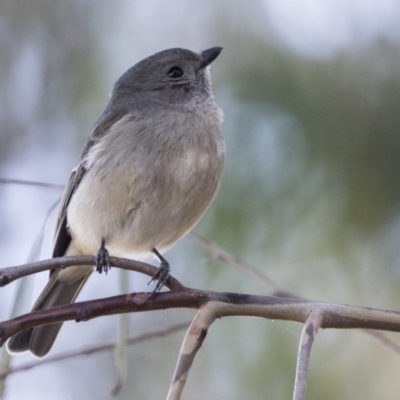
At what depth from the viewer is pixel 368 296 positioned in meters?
3.95

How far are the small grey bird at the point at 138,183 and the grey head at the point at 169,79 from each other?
A: 1 centimetres

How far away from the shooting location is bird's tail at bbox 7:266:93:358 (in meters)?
3.30

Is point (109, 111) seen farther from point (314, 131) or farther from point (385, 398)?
point (385, 398)

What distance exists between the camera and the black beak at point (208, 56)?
4062 millimetres

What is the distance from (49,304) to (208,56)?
154 cm

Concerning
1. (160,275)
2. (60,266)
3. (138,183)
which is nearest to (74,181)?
(138,183)

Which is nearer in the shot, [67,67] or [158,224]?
[158,224]

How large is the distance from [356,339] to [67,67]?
261cm

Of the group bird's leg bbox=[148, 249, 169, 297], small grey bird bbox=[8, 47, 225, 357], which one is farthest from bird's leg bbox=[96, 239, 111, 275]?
bird's leg bbox=[148, 249, 169, 297]

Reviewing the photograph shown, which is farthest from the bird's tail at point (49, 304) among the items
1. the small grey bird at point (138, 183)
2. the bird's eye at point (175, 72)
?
the bird's eye at point (175, 72)

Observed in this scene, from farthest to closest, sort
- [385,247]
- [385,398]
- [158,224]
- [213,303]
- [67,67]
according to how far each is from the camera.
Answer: [67,67]
[385,247]
[385,398]
[158,224]
[213,303]

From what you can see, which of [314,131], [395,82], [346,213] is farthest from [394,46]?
[346,213]

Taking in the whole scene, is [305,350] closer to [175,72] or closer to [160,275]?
[160,275]

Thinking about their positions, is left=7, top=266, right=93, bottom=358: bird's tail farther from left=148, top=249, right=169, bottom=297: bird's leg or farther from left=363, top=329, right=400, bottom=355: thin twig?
left=363, top=329, right=400, bottom=355: thin twig
